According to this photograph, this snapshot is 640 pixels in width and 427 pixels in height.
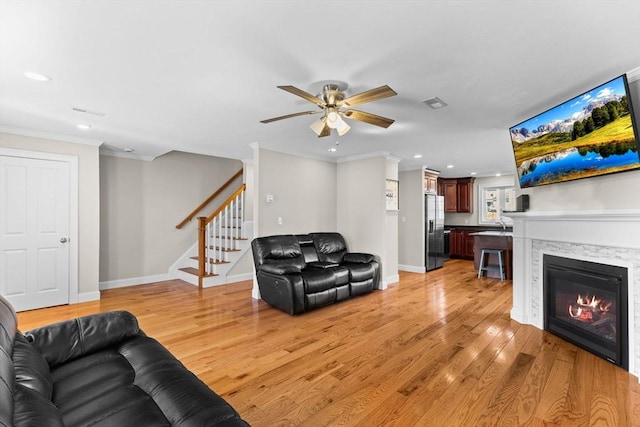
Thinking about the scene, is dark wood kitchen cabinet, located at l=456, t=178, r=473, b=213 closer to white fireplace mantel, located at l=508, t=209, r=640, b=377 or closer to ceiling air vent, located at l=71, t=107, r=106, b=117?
white fireplace mantel, located at l=508, t=209, r=640, b=377

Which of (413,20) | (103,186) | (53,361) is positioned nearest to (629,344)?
(413,20)

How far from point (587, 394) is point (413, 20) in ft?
9.31

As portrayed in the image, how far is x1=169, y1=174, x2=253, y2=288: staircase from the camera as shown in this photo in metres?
5.44

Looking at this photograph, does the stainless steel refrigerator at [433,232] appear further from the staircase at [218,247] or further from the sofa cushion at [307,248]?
the staircase at [218,247]

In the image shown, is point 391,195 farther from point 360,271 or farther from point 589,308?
point 589,308

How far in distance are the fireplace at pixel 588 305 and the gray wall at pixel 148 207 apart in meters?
6.05

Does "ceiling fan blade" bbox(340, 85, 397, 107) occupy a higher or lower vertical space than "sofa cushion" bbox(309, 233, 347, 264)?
higher

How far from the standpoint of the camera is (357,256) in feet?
17.1

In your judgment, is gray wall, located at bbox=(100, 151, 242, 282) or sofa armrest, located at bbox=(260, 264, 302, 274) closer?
sofa armrest, located at bbox=(260, 264, 302, 274)

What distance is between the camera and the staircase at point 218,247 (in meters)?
5.44

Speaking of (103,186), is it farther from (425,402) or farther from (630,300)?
(630,300)

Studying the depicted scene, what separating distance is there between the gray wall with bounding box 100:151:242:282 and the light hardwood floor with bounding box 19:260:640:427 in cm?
122

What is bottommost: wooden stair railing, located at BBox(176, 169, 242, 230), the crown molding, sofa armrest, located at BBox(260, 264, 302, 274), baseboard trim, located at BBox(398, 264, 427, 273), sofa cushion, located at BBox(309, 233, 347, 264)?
baseboard trim, located at BBox(398, 264, 427, 273)

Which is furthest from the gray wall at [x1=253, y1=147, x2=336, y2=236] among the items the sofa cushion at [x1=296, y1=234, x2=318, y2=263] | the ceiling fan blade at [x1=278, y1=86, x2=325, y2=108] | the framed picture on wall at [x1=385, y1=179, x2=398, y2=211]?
the ceiling fan blade at [x1=278, y1=86, x2=325, y2=108]
